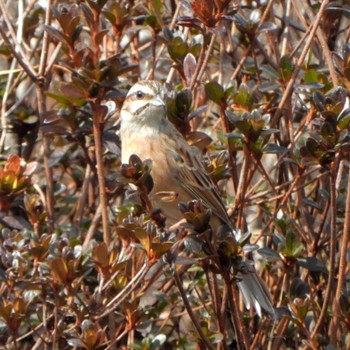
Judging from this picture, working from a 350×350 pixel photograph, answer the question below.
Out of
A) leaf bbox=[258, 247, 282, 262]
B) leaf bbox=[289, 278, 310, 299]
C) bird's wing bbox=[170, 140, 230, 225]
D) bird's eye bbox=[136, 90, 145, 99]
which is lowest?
leaf bbox=[289, 278, 310, 299]

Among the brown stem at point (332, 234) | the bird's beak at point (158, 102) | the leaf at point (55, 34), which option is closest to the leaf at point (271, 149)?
the brown stem at point (332, 234)

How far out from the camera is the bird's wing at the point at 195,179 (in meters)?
4.07

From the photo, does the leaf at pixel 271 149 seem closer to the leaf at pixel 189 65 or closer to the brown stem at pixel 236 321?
the leaf at pixel 189 65

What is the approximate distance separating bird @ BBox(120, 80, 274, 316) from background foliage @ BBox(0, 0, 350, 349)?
0.31ft

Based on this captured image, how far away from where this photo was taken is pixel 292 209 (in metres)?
4.37

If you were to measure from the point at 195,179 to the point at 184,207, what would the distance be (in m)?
1.27

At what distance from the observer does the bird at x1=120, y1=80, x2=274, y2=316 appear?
402 cm

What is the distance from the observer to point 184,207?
2973 millimetres

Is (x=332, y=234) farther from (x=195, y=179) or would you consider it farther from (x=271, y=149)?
(x=195, y=179)

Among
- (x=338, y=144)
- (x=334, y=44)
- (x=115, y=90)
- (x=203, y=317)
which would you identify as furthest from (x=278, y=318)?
(x=334, y=44)

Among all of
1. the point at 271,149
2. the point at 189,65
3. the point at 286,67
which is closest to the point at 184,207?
the point at 271,149

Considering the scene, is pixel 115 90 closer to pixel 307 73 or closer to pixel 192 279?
pixel 307 73

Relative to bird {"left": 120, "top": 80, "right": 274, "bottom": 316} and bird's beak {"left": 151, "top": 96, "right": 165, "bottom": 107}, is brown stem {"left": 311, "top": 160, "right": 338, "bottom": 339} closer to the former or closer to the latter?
bird {"left": 120, "top": 80, "right": 274, "bottom": 316}

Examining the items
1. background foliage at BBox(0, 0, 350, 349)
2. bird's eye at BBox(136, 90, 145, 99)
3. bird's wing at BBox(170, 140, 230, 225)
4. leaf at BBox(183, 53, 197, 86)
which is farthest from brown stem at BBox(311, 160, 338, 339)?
bird's eye at BBox(136, 90, 145, 99)
